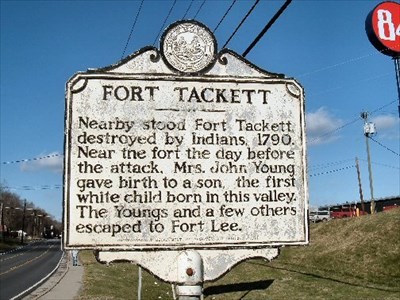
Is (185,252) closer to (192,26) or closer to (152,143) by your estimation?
(152,143)

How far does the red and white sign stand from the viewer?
73.0 ft

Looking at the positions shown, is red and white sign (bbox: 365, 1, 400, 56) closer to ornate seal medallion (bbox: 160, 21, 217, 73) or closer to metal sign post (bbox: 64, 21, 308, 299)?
metal sign post (bbox: 64, 21, 308, 299)

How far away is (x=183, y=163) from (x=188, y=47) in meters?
1.00

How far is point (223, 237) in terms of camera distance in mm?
3646

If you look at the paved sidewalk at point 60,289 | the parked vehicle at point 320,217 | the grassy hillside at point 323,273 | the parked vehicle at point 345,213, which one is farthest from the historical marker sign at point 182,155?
the parked vehicle at point 320,217

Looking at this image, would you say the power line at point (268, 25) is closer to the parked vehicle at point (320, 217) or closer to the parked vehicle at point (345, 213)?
the parked vehicle at point (345, 213)

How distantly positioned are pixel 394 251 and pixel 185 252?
81.6 feet

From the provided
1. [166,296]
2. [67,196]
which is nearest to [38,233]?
[166,296]

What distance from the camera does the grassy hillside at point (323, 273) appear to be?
2095 cm

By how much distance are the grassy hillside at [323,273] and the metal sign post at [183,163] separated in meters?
14.0

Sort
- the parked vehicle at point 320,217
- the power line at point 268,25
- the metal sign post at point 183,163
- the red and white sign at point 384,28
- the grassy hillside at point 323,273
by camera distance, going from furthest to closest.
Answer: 1. the parked vehicle at point 320,217
2. the red and white sign at point 384,28
3. the grassy hillside at point 323,273
4. the power line at point 268,25
5. the metal sign post at point 183,163

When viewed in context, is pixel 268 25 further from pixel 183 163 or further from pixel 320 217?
pixel 320 217

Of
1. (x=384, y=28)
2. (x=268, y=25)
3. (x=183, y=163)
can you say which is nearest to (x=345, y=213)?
(x=384, y=28)

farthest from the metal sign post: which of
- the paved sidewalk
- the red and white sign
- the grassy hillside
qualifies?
the red and white sign
